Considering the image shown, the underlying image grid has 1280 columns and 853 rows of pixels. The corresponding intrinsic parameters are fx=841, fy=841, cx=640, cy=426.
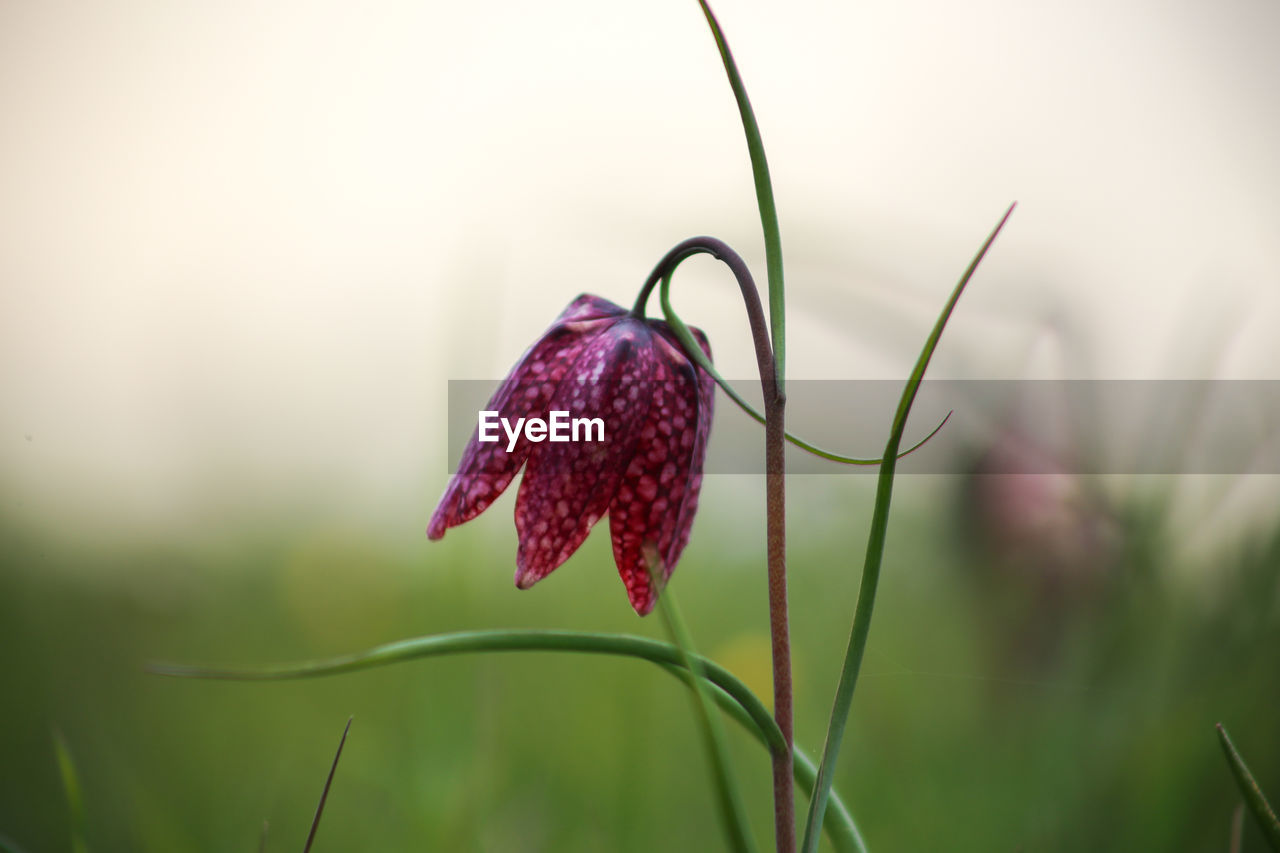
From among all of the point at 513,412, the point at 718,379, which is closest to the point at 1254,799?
the point at 718,379

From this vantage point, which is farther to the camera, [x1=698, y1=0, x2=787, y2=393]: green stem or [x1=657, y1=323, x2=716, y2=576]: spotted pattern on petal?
[x1=657, y1=323, x2=716, y2=576]: spotted pattern on petal

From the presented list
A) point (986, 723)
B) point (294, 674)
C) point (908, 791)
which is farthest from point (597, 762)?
point (294, 674)

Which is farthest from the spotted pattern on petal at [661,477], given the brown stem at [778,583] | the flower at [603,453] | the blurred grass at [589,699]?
the blurred grass at [589,699]

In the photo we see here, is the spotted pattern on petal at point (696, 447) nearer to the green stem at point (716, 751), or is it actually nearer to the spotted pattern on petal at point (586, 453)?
the spotted pattern on petal at point (586, 453)

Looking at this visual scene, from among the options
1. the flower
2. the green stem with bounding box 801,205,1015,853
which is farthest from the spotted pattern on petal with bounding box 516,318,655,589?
the green stem with bounding box 801,205,1015,853

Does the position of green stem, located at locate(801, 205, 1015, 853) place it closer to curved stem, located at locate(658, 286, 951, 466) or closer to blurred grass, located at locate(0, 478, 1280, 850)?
curved stem, located at locate(658, 286, 951, 466)

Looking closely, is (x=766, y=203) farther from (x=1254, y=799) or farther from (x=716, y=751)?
(x=1254, y=799)

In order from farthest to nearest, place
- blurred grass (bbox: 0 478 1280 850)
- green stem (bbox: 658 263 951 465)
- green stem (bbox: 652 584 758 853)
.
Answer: blurred grass (bbox: 0 478 1280 850) → green stem (bbox: 658 263 951 465) → green stem (bbox: 652 584 758 853)

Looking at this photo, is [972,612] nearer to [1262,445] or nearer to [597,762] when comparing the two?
[1262,445]


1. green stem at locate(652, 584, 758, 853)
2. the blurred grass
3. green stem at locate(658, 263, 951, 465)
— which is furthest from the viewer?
the blurred grass
